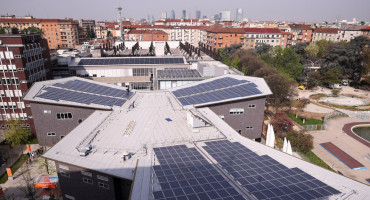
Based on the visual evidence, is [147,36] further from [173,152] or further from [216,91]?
[173,152]

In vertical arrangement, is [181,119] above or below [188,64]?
below

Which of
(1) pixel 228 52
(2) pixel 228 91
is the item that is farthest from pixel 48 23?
(2) pixel 228 91

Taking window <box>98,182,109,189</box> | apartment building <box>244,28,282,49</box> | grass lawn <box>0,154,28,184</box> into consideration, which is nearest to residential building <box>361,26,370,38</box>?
apartment building <box>244,28,282,49</box>

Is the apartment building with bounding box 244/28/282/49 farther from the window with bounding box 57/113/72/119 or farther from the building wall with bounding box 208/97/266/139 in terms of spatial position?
the window with bounding box 57/113/72/119

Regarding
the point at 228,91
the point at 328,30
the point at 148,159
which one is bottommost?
the point at 148,159

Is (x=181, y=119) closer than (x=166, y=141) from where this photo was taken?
No

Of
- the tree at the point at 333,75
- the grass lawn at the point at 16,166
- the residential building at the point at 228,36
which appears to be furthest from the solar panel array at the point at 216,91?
the residential building at the point at 228,36

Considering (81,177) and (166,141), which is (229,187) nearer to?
(166,141)
